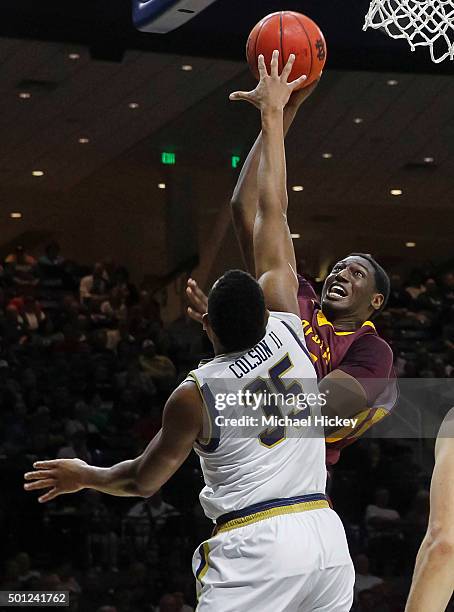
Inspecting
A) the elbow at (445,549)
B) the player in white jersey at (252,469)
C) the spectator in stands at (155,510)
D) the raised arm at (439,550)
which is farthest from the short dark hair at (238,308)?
the spectator in stands at (155,510)

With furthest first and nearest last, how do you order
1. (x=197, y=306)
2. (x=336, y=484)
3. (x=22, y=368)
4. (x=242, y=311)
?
(x=22, y=368), (x=336, y=484), (x=197, y=306), (x=242, y=311)

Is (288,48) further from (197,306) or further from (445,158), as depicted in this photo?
(445,158)

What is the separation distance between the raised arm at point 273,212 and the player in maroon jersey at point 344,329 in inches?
10.2

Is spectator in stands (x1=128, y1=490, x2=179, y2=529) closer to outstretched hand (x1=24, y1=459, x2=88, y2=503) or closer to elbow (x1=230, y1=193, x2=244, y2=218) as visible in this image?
elbow (x1=230, y1=193, x2=244, y2=218)

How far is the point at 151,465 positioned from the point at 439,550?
894 millimetres

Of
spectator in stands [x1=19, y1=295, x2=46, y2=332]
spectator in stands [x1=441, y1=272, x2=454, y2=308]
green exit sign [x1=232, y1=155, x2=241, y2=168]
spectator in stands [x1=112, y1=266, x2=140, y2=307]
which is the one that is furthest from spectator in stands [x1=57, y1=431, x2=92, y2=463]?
green exit sign [x1=232, y1=155, x2=241, y2=168]

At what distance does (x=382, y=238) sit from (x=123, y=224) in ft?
11.7

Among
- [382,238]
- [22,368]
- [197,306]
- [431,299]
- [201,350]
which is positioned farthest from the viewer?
[382,238]

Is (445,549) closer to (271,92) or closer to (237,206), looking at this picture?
(237,206)

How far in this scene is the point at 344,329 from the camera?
4.01 metres

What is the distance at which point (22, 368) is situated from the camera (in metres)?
11.0

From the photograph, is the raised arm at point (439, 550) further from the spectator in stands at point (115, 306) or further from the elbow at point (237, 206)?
the spectator in stands at point (115, 306)

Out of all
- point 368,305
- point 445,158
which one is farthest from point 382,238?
point 368,305

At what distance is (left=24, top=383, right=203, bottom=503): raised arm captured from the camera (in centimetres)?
303
